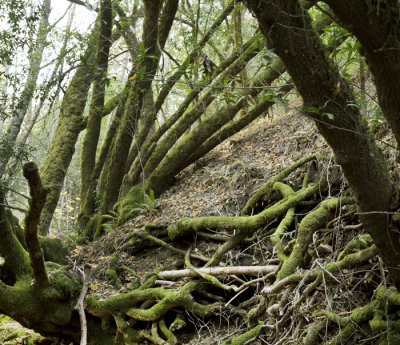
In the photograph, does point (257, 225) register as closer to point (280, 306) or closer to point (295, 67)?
point (280, 306)

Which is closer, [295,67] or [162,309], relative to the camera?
[295,67]

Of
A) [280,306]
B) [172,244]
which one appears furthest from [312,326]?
[172,244]

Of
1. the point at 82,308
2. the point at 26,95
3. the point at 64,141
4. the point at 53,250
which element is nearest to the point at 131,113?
the point at 26,95

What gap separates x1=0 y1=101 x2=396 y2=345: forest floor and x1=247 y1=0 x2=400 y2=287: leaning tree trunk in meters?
0.97

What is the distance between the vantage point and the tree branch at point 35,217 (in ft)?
11.1

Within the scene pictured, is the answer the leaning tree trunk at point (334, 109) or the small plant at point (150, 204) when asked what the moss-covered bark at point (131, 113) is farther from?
the leaning tree trunk at point (334, 109)

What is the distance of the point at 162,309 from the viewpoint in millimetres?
5203

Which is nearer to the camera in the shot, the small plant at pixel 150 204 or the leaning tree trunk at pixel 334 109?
the leaning tree trunk at pixel 334 109

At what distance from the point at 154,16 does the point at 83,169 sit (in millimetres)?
5214

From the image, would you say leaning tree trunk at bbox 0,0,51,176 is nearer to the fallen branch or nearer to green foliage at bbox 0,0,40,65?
green foliage at bbox 0,0,40,65

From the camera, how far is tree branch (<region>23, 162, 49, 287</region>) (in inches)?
134

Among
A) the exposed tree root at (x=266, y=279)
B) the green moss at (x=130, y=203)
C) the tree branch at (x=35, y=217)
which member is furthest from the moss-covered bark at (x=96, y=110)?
the tree branch at (x=35, y=217)

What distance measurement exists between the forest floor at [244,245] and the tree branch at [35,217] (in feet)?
4.92

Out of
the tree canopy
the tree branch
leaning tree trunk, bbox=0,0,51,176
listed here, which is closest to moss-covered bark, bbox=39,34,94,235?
the tree canopy
